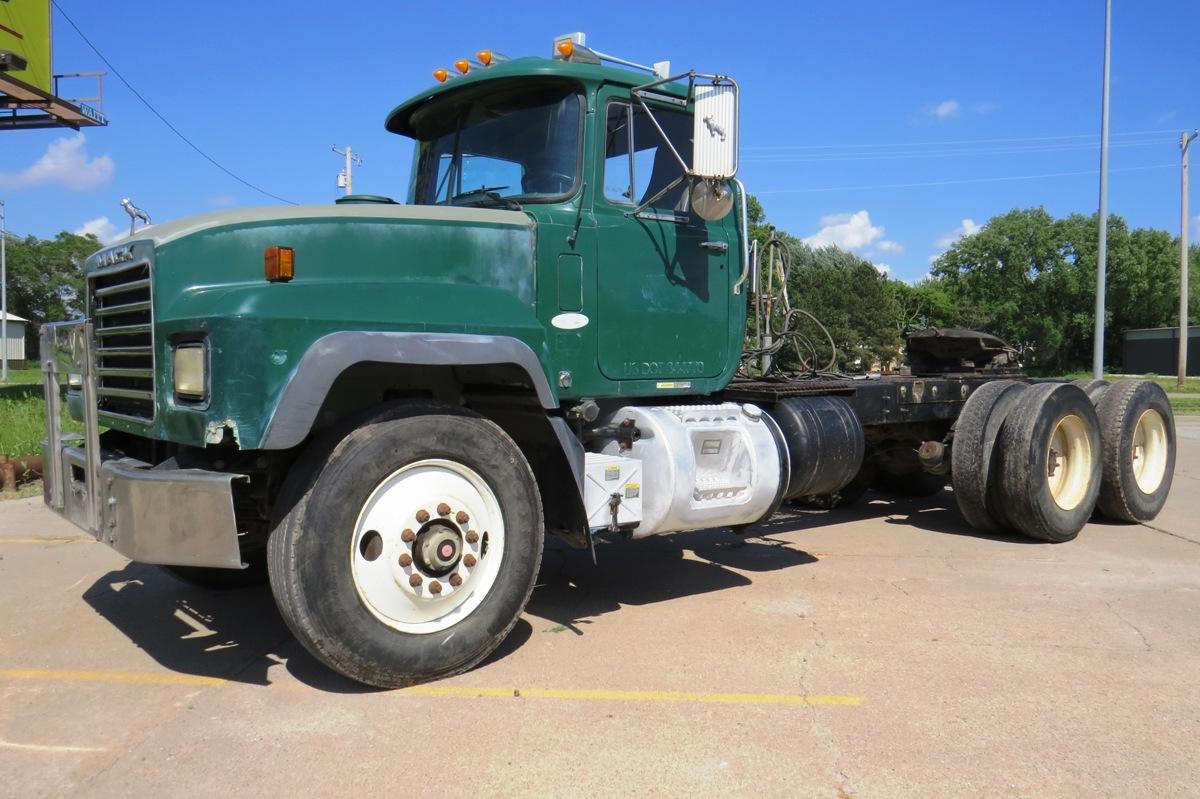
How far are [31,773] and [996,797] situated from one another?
10.7 ft

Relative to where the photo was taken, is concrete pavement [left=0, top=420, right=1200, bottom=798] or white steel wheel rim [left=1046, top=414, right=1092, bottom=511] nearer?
concrete pavement [left=0, top=420, right=1200, bottom=798]

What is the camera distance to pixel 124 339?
4246 mm

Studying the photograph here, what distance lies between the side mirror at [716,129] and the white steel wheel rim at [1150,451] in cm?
562

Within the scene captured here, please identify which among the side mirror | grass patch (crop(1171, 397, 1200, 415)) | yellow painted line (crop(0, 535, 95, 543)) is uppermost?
the side mirror

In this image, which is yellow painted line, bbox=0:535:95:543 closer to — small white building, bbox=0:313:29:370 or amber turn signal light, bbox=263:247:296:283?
amber turn signal light, bbox=263:247:296:283

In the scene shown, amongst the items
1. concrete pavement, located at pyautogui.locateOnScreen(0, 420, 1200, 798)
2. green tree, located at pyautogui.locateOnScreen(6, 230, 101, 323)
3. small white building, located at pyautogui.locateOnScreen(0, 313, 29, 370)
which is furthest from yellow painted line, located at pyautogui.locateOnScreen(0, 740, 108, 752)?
green tree, located at pyautogui.locateOnScreen(6, 230, 101, 323)

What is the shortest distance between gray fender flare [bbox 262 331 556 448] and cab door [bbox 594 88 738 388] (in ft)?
3.00

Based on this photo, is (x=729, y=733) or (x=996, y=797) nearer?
(x=996, y=797)

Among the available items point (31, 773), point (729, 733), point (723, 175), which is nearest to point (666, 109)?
point (723, 175)

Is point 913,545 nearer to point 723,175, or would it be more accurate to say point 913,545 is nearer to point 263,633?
point 723,175

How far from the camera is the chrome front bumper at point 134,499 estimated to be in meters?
3.56

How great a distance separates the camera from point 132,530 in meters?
3.74

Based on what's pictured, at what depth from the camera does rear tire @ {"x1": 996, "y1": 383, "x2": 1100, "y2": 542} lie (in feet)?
22.4

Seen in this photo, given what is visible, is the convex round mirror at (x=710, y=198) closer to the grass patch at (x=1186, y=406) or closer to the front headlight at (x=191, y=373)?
the front headlight at (x=191, y=373)
